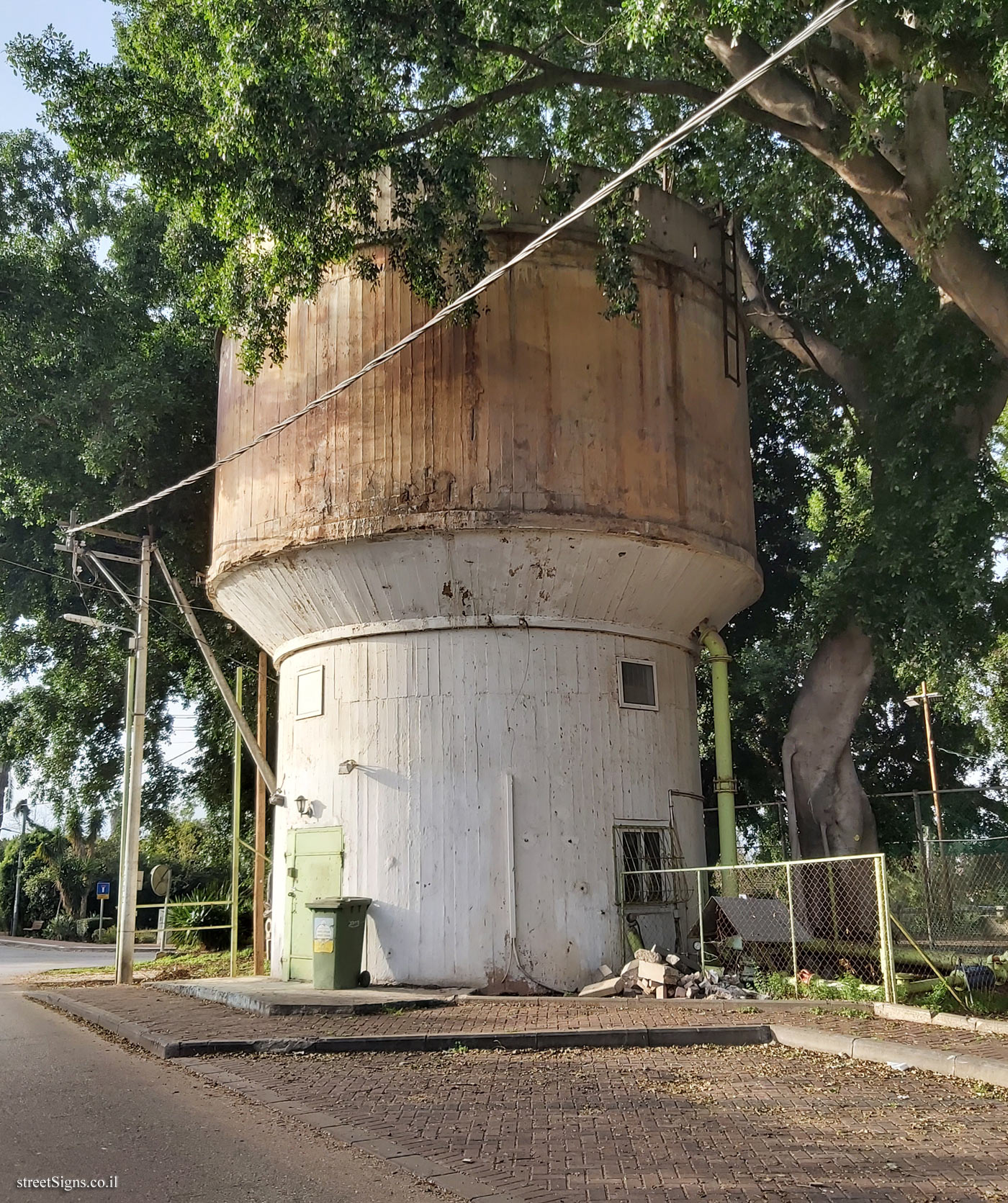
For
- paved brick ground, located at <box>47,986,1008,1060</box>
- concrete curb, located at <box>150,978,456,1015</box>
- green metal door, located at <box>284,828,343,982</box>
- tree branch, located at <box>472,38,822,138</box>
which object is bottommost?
paved brick ground, located at <box>47,986,1008,1060</box>

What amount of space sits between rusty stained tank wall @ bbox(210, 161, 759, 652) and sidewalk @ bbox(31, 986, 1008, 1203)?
5.91 meters

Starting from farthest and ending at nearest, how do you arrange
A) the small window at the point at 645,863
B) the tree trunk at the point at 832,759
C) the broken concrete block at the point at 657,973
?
the tree trunk at the point at 832,759 → the small window at the point at 645,863 → the broken concrete block at the point at 657,973

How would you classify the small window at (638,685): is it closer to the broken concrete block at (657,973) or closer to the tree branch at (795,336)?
the broken concrete block at (657,973)

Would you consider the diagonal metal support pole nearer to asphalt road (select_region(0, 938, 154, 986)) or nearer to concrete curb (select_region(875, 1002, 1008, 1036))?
asphalt road (select_region(0, 938, 154, 986))

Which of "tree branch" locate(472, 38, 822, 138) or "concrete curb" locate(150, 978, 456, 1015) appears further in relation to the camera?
"tree branch" locate(472, 38, 822, 138)

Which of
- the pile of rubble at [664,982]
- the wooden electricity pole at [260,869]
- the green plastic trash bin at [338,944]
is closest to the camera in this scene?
the pile of rubble at [664,982]

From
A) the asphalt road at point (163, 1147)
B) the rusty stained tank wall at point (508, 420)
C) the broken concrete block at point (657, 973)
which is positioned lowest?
the asphalt road at point (163, 1147)

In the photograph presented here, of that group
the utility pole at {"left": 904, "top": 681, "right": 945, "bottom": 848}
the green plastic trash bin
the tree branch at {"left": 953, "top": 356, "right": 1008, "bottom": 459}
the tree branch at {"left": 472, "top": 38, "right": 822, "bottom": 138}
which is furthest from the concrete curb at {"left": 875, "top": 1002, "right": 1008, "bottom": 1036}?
the utility pole at {"left": 904, "top": 681, "right": 945, "bottom": 848}

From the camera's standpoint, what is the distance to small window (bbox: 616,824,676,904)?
14984 mm

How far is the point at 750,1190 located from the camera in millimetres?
5711

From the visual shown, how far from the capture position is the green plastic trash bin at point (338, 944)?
46.1 ft

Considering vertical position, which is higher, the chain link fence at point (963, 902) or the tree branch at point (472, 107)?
the tree branch at point (472, 107)

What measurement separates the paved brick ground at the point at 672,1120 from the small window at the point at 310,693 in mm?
6303

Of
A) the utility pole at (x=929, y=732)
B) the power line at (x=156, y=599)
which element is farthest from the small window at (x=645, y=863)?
the utility pole at (x=929, y=732)
